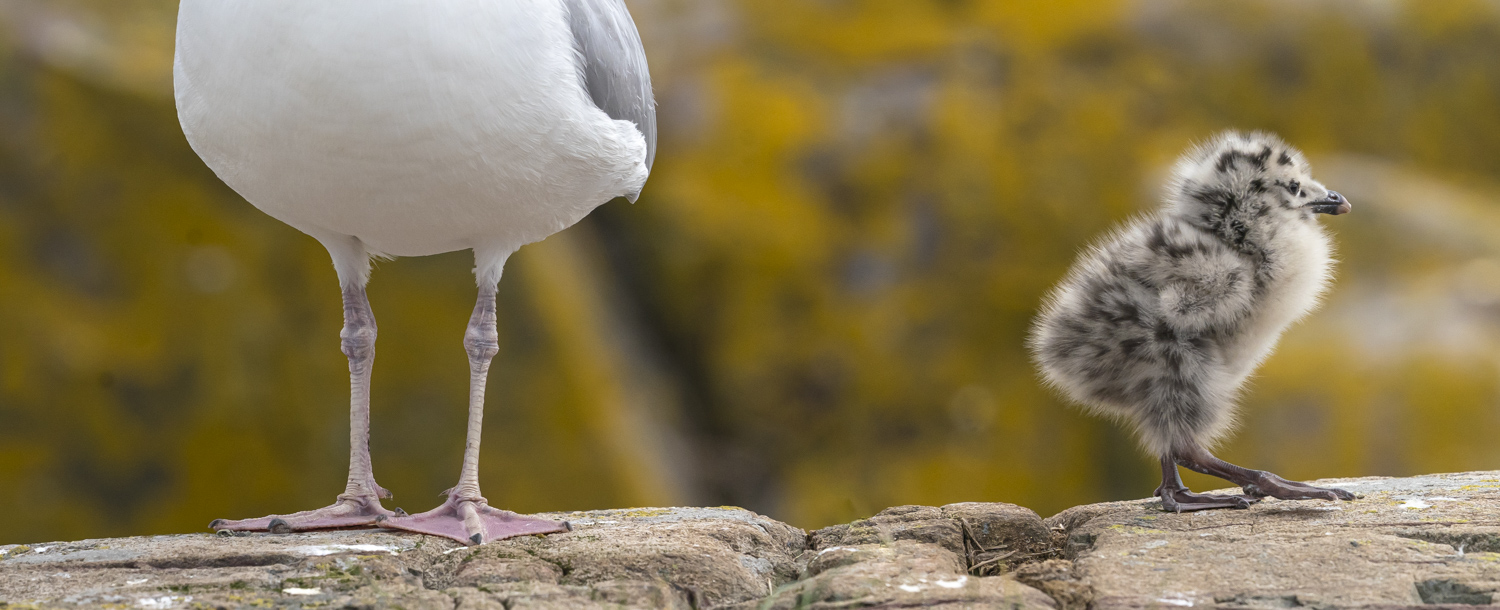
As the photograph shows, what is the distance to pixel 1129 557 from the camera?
3107mm

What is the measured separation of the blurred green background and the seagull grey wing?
2.30 metres

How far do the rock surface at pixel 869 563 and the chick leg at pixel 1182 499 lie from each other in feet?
0.22

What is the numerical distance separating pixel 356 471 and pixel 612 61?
146cm

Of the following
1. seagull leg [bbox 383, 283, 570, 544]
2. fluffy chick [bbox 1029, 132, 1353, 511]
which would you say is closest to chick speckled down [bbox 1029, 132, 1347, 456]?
fluffy chick [bbox 1029, 132, 1353, 511]

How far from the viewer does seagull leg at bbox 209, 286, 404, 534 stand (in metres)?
3.64

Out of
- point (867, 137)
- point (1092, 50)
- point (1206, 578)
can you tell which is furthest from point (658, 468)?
point (1206, 578)

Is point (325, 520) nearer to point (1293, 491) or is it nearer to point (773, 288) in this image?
point (1293, 491)

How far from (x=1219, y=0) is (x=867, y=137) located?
2.25m

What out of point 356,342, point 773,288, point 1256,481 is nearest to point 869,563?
point 1256,481

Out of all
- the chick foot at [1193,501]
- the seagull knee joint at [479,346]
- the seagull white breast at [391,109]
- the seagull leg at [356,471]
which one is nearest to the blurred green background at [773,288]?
the seagull leg at [356,471]

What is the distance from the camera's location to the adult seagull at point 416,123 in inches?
118

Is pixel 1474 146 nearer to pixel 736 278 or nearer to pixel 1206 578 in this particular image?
pixel 736 278

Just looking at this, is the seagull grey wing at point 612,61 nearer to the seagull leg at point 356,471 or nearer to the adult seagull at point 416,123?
the adult seagull at point 416,123

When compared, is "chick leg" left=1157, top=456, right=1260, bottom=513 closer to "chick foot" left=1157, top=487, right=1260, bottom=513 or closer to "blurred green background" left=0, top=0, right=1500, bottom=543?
"chick foot" left=1157, top=487, right=1260, bottom=513
